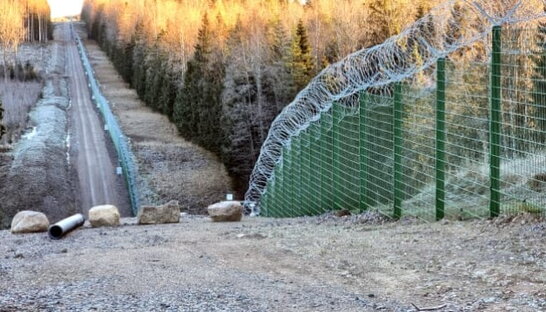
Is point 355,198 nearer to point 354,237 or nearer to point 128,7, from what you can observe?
point 354,237

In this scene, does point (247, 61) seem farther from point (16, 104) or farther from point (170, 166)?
point (16, 104)

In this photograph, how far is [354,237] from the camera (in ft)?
26.3

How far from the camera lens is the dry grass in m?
39.2

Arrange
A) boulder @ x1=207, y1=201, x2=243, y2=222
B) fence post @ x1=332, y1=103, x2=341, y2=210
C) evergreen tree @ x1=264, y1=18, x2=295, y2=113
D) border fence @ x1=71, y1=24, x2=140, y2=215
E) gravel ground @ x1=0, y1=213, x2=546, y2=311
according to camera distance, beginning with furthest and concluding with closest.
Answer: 1. evergreen tree @ x1=264, y1=18, x2=295, y2=113
2. border fence @ x1=71, y1=24, x2=140, y2=215
3. boulder @ x1=207, y1=201, x2=243, y2=222
4. fence post @ x1=332, y1=103, x2=341, y2=210
5. gravel ground @ x1=0, y1=213, x2=546, y2=311

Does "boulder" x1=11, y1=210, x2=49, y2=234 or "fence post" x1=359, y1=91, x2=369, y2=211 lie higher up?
"fence post" x1=359, y1=91, x2=369, y2=211

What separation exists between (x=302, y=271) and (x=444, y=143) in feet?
8.63

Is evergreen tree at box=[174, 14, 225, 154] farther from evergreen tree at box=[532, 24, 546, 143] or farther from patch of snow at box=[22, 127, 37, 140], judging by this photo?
evergreen tree at box=[532, 24, 546, 143]

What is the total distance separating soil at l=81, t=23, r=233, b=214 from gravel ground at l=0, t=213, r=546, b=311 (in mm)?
20245

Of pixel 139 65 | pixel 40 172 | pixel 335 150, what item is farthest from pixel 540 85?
pixel 139 65

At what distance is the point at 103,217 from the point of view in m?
12.2

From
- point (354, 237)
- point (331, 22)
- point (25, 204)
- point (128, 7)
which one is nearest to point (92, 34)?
point (128, 7)

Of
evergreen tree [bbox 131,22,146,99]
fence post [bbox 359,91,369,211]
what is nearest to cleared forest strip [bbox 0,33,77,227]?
evergreen tree [bbox 131,22,146,99]

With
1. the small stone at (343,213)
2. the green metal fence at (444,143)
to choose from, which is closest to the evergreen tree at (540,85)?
the green metal fence at (444,143)

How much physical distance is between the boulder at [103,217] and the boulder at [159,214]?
0.48m
